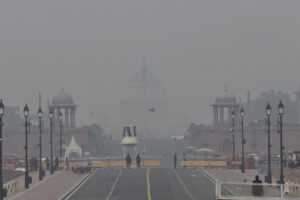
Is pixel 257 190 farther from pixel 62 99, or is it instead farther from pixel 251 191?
pixel 62 99

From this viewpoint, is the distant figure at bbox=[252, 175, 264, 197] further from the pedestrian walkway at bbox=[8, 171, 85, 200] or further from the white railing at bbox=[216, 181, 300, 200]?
the pedestrian walkway at bbox=[8, 171, 85, 200]

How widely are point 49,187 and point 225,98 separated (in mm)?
134694

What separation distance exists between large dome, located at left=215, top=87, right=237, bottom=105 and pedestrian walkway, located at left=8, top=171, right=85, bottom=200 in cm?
11604

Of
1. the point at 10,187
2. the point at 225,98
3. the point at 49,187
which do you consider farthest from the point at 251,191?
the point at 225,98

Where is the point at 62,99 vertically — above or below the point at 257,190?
above

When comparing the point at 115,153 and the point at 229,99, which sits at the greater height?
the point at 229,99

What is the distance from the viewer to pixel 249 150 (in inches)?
7180

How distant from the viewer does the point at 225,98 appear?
195 meters

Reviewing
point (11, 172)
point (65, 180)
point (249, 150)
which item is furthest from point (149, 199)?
point (249, 150)

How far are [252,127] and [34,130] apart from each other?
47688mm

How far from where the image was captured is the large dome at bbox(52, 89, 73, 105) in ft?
635

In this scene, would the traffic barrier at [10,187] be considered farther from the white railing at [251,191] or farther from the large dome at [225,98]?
the large dome at [225,98]

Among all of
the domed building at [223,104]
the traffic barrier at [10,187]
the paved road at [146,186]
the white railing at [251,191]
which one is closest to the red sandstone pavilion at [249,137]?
the domed building at [223,104]

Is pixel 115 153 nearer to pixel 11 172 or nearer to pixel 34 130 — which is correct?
pixel 34 130
